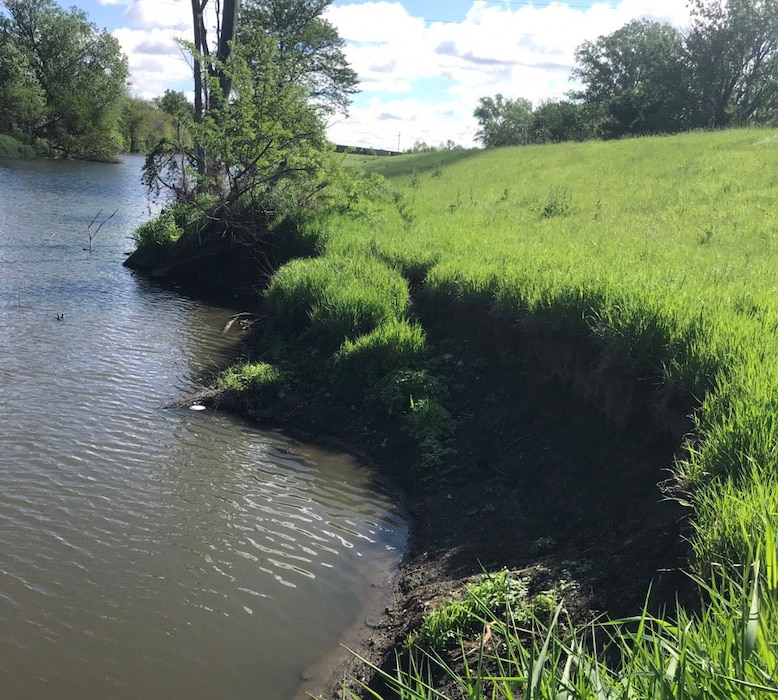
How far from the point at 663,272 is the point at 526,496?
3.26 m

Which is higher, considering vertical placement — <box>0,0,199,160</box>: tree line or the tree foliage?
<box>0,0,199,160</box>: tree line

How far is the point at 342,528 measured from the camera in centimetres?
571

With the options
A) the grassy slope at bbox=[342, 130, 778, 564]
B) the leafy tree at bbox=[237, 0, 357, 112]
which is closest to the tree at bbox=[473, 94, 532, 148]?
the leafy tree at bbox=[237, 0, 357, 112]

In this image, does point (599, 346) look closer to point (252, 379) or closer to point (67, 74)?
point (252, 379)

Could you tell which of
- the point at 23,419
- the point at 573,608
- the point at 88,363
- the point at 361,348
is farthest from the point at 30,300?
the point at 573,608

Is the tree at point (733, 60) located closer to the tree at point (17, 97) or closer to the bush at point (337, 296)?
the bush at point (337, 296)

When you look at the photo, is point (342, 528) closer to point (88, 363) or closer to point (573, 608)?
point (573, 608)

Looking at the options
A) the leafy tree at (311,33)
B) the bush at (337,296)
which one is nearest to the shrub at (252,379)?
the bush at (337,296)

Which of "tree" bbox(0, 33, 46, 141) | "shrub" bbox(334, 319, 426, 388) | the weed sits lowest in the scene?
"shrub" bbox(334, 319, 426, 388)

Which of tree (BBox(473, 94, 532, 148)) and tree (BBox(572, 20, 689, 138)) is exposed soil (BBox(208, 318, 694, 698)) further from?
tree (BBox(473, 94, 532, 148))

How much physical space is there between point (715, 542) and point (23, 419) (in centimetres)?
710

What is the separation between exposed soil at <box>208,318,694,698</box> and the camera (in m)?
3.93

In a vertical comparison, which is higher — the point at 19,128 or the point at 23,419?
the point at 19,128

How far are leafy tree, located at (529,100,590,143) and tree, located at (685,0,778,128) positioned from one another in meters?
8.67
